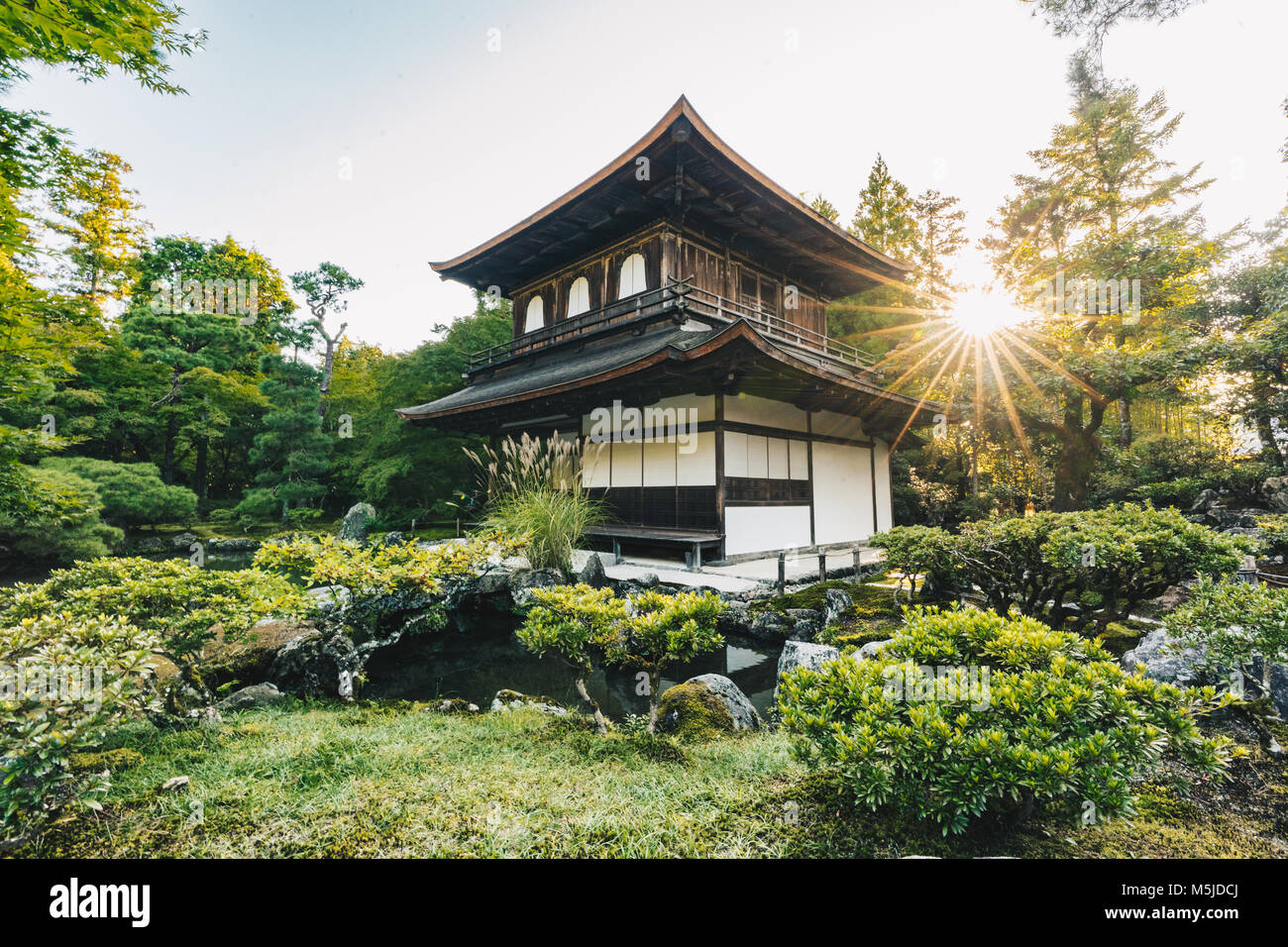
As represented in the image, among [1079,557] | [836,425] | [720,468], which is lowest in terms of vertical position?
[1079,557]

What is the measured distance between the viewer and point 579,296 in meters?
10.3

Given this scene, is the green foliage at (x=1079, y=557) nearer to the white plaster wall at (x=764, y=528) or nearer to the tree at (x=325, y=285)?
the white plaster wall at (x=764, y=528)

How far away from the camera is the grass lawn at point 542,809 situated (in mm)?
1558

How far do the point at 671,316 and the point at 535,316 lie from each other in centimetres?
448

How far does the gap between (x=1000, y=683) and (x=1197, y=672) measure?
1.98 m

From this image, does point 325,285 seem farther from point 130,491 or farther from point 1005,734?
point 1005,734

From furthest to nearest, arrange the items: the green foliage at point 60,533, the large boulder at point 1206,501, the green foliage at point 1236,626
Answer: the large boulder at point 1206,501 → the green foliage at point 60,533 → the green foliage at point 1236,626

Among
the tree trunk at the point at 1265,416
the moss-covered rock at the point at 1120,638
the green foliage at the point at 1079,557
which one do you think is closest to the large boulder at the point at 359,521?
the green foliage at the point at 1079,557

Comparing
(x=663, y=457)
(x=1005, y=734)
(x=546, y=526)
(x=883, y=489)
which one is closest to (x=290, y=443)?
(x=546, y=526)

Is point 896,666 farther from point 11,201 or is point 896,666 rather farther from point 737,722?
point 11,201

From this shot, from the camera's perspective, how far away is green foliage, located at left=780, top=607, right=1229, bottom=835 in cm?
138

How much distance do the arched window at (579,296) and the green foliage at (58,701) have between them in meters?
8.89

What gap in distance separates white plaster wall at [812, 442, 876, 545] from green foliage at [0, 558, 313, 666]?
8.09 m

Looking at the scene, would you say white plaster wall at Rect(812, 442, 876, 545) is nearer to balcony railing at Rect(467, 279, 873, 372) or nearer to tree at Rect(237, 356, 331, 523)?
balcony railing at Rect(467, 279, 873, 372)
